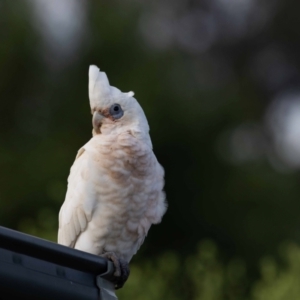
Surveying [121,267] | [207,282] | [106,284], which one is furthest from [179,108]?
[106,284]

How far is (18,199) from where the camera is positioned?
8.43 m

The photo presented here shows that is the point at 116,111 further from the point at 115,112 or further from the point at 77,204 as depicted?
the point at 77,204

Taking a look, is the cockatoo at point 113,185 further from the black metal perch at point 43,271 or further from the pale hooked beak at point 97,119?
the black metal perch at point 43,271

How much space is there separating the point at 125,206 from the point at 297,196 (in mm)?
6488

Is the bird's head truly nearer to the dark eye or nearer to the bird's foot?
the dark eye

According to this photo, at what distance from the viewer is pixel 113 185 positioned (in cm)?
282

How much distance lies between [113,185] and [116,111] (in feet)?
1.11

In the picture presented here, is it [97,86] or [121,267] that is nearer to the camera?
[121,267]

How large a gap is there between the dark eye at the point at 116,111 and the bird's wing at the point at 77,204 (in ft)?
0.61

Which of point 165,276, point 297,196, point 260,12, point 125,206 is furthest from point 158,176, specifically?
point 260,12

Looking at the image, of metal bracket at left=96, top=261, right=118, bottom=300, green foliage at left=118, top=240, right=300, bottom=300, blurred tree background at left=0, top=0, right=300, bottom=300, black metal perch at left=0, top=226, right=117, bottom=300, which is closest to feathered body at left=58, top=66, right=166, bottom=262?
metal bracket at left=96, top=261, right=118, bottom=300

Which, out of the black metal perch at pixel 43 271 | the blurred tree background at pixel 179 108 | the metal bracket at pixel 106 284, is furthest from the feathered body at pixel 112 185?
the blurred tree background at pixel 179 108

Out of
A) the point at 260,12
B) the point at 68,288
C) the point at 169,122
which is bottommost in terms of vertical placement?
the point at 68,288

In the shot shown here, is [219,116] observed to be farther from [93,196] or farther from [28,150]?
[93,196]
